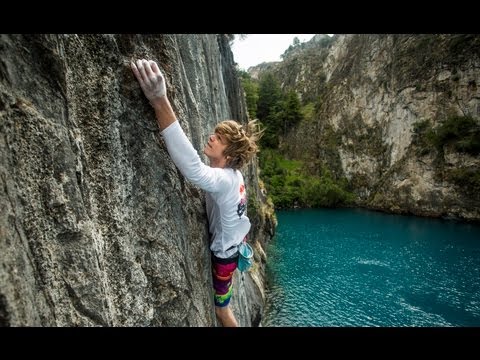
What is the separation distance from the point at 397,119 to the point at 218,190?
71403 mm

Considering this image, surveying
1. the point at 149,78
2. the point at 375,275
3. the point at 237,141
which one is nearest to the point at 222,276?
the point at 237,141

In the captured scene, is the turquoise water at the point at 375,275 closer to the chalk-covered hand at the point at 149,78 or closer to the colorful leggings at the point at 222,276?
the colorful leggings at the point at 222,276

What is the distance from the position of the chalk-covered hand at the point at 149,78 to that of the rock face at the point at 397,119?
6375 cm

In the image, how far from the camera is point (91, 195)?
10.5 ft

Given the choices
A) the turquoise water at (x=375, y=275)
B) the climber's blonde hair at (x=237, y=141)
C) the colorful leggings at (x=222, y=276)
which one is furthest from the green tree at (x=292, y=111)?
the climber's blonde hair at (x=237, y=141)

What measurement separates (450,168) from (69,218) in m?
67.0

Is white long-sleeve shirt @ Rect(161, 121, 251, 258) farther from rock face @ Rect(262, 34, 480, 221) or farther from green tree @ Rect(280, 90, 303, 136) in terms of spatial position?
green tree @ Rect(280, 90, 303, 136)

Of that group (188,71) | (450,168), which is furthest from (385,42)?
(188,71)

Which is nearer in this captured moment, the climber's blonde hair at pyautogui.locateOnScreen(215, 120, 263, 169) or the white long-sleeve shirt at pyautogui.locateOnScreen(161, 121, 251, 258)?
the white long-sleeve shirt at pyautogui.locateOnScreen(161, 121, 251, 258)

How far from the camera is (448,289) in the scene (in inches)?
1256

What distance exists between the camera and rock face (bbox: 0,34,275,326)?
2.36 m

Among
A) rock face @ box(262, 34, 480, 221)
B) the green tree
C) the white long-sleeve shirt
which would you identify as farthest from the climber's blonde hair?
the green tree

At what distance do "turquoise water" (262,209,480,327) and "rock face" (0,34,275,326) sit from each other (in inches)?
963
